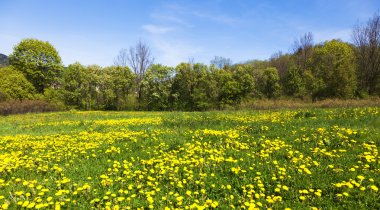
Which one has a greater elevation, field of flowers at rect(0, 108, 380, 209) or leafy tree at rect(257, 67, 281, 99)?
leafy tree at rect(257, 67, 281, 99)

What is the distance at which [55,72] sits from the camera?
58281 millimetres

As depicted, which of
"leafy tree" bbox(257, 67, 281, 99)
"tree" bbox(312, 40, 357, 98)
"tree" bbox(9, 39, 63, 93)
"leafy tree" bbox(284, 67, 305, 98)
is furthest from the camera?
"tree" bbox(9, 39, 63, 93)

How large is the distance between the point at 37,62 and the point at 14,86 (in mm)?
8818

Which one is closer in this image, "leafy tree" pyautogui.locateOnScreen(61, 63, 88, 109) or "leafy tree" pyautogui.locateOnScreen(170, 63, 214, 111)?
"leafy tree" pyautogui.locateOnScreen(170, 63, 214, 111)

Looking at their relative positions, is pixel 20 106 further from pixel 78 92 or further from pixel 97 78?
pixel 97 78

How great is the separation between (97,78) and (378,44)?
5344 centimetres

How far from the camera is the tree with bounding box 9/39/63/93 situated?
54.5m

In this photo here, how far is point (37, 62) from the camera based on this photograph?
55.7 metres

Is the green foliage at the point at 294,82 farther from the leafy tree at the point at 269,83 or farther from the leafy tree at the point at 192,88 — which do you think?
→ the leafy tree at the point at 192,88

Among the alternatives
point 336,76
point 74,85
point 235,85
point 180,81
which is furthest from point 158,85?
point 336,76

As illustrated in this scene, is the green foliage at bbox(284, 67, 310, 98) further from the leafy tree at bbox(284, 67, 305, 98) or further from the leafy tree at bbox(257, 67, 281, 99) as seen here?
the leafy tree at bbox(257, 67, 281, 99)

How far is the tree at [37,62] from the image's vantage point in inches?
2147

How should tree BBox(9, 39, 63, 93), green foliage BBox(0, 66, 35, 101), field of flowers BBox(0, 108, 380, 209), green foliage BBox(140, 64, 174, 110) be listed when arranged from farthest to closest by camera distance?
tree BBox(9, 39, 63, 93)
green foliage BBox(140, 64, 174, 110)
green foliage BBox(0, 66, 35, 101)
field of flowers BBox(0, 108, 380, 209)

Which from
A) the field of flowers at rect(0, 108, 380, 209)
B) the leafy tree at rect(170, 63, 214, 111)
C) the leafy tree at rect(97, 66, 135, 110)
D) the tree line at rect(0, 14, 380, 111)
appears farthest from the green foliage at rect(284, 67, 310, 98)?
the field of flowers at rect(0, 108, 380, 209)
